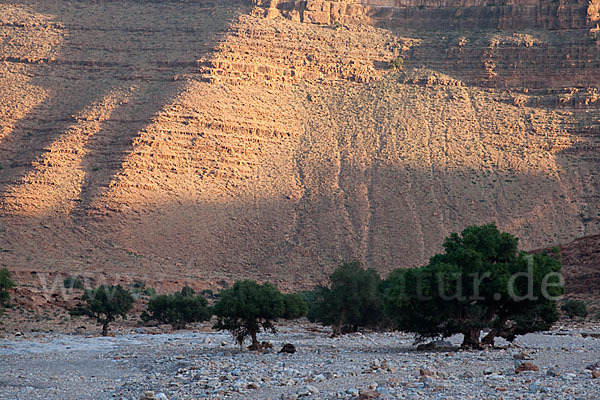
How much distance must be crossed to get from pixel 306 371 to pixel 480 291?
6471 millimetres

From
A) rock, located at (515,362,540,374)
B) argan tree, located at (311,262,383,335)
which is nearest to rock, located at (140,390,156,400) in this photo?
rock, located at (515,362,540,374)

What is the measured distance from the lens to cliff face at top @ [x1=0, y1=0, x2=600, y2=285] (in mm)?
62938

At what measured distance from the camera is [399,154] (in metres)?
72.3

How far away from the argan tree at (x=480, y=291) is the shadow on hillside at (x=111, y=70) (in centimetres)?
4278

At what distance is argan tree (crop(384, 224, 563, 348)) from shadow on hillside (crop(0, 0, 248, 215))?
140 feet

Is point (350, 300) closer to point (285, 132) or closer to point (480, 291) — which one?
point (480, 291)

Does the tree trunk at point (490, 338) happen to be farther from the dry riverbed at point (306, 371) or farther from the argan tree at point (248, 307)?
the argan tree at point (248, 307)

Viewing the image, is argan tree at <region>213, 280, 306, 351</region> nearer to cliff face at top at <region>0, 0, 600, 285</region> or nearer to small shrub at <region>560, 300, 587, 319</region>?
small shrub at <region>560, 300, 587, 319</region>

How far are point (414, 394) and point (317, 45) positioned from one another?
72599mm

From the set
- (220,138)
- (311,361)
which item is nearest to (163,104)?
(220,138)

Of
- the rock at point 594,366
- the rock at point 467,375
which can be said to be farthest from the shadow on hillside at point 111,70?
the rock at point 594,366

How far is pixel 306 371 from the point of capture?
21906mm

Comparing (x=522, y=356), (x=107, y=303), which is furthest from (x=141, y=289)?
(x=522, y=356)

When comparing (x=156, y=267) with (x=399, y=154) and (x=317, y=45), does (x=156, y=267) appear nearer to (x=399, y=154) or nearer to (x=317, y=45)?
(x=399, y=154)
